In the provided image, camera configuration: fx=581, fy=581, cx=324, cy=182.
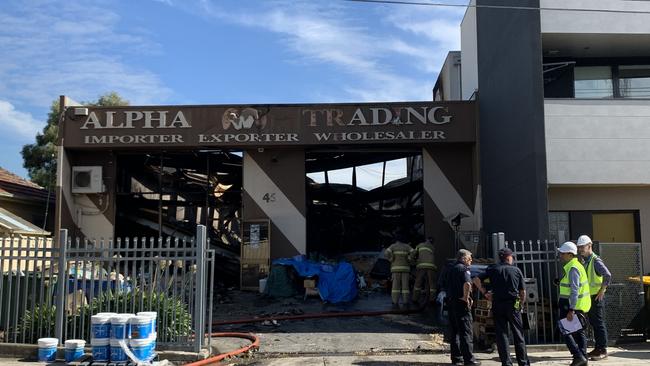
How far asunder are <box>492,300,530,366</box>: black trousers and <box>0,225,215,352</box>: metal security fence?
4.48 metres

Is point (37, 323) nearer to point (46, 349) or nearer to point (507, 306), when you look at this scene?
point (46, 349)

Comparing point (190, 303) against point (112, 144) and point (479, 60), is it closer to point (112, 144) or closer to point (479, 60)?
point (112, 144)

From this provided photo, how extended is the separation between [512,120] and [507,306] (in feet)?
20.1

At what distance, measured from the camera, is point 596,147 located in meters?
13.1

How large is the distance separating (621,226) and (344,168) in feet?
27.3

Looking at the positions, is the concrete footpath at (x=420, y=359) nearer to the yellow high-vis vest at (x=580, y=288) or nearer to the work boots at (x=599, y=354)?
the work boots at (x=599, y=354)

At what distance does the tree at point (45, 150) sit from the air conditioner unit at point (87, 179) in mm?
15722

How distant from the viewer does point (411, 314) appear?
1366 centimetres

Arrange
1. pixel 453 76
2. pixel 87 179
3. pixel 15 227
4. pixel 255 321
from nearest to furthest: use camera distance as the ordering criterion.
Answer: pixel 255 321, pixel 15 227, pixel 87 179, pixel 453 76

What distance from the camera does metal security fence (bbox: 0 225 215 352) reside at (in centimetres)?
923

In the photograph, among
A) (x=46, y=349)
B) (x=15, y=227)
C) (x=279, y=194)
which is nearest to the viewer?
(x=46, y=349)

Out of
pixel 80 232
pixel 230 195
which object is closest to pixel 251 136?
pixel 230 195

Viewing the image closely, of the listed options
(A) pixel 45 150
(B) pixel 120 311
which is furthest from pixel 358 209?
A: (A) pixel 45 150

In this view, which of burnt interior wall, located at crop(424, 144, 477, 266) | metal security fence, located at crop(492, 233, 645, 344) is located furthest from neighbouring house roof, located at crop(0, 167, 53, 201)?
metal security fence, located at crop(492, 233, 645, 344)
